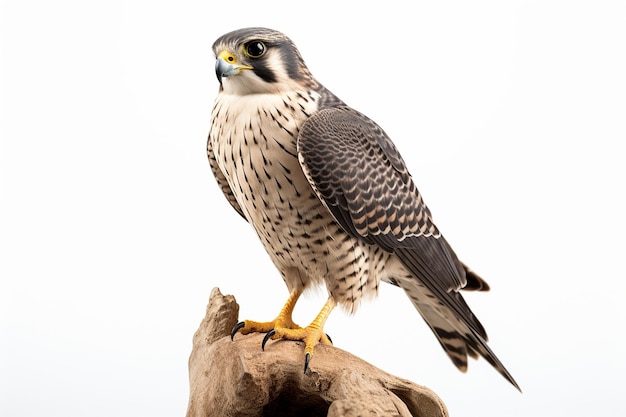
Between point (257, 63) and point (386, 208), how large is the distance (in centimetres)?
89

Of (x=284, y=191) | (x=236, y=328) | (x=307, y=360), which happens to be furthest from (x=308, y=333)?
(x=284, y=191)

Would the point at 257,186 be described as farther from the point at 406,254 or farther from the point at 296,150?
the point at 406,254

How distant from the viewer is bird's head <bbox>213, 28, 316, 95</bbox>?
127 inches

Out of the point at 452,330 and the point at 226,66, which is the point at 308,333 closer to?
the point at 452,330

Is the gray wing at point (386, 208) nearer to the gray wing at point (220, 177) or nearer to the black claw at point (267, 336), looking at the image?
the black claw at point (267, 336)

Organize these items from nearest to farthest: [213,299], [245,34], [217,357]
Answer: [245,34] → [217,357] → [213,299]

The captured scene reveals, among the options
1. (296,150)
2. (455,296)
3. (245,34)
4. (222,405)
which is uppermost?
(245,34)

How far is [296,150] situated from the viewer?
3.32m

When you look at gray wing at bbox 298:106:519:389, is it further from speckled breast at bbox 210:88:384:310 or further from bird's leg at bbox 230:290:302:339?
bird's leg at bbox 230:290:302:339

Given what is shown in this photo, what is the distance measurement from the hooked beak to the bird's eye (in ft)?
0.19

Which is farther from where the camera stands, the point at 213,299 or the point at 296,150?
the point at 213,299

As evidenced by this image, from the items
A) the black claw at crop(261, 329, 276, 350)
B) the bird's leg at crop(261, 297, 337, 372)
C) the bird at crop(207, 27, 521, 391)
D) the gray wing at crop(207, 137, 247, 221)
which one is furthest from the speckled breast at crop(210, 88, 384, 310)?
the black claw at crop(261, 329, 276, 350)

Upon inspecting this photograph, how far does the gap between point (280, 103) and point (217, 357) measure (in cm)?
119

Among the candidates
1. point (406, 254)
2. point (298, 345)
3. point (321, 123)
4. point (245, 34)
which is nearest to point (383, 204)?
point (406, 254)
